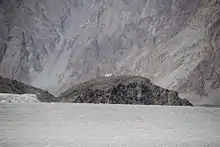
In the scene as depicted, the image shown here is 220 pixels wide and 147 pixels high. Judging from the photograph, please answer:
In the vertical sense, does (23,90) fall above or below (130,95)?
above

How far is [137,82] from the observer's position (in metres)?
188

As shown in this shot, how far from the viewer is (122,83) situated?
188750 mm

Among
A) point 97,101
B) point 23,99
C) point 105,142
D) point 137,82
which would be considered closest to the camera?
point 105,142

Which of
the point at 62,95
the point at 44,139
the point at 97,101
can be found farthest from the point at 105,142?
the point at 62,95

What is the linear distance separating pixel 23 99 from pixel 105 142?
122 meters

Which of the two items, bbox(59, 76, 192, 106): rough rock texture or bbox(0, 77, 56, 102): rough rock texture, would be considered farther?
bbox(0, 77, 56, 102): rough rock texture

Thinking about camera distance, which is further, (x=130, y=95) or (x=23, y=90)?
(x=23, y=90)

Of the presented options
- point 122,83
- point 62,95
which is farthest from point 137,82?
point 62,95

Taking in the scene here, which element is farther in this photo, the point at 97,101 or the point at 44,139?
the point at 97,101

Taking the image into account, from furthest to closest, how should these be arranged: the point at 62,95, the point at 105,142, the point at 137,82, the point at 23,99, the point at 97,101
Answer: the point at 62,95 < the point at 137,82 < the point at 97,101 < the point at 23,99 < the point at 105,142

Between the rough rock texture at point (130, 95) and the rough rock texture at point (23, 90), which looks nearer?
the rough rock texture at point (130, 95)

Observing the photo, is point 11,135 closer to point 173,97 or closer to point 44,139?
point 44,139

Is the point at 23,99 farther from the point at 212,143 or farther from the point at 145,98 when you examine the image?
the point at 212,143

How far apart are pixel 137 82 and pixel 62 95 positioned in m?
34.4
